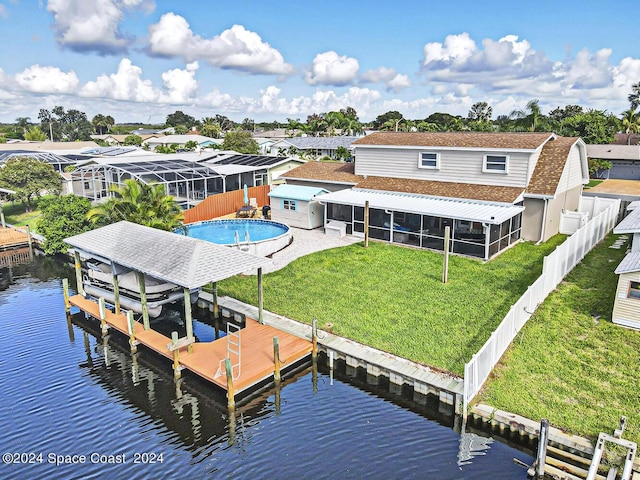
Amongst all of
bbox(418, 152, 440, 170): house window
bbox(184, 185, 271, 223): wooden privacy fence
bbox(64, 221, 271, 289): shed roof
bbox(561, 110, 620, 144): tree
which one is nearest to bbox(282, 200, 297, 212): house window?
bbox(184, 185, 271, 223): wooden privacy fence

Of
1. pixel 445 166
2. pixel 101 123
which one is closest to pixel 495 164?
pixel 445 166

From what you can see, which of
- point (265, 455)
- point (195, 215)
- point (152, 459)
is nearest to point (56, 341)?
point (152, 459)

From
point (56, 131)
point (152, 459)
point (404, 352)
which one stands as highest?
point (56, 131)

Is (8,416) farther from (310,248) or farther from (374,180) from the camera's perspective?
(374,180)

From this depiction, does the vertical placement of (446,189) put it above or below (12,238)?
above

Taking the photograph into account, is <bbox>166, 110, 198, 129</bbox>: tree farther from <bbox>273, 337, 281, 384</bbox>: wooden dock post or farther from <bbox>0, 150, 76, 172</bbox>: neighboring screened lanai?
<bbox>273, 337, 281, 384</bbox>: wooden dock post

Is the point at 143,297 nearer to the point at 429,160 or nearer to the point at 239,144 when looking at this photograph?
the point at 429,160

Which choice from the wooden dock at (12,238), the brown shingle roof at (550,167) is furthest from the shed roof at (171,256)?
the brown shingle roof at (550,167)
